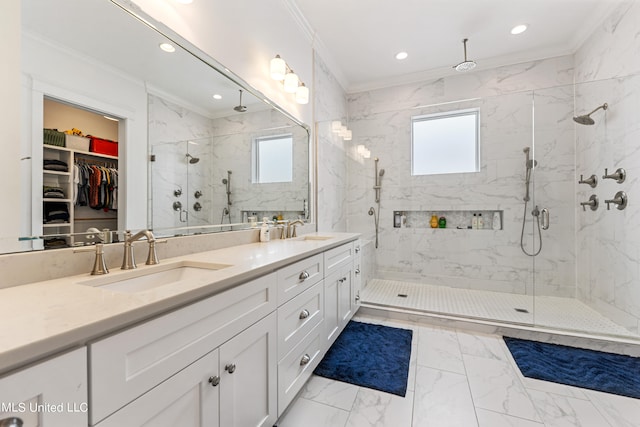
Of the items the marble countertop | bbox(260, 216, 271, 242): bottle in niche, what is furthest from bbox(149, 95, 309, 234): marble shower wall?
the marble countertop

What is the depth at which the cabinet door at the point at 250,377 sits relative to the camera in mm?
894

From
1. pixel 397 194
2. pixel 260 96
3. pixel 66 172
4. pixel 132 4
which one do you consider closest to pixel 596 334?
pixel 397 194

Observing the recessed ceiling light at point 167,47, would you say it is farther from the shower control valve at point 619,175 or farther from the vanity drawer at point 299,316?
the shower control valve at point 619,175

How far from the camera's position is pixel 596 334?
2.03 m

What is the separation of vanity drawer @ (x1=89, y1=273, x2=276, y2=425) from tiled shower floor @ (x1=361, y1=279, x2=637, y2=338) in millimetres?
2059

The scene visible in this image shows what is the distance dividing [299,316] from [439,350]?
1.28m

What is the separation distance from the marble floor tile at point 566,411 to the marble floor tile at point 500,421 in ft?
0.29

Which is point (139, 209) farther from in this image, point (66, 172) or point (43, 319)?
point (43, 319)

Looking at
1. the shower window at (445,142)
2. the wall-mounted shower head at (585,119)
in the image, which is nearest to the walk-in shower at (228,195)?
the shower window at (445,142)

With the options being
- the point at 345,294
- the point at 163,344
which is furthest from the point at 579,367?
the point at 163,344

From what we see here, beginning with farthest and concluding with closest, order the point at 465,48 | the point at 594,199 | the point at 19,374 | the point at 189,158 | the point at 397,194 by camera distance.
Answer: the point at 397,194, the point at 465,48, the point at 594,199, the point at 189,158, the point at 19,374

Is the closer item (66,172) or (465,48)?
(66,172)

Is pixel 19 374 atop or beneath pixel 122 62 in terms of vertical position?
beneath

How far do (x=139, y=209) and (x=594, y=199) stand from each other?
3681 mm
